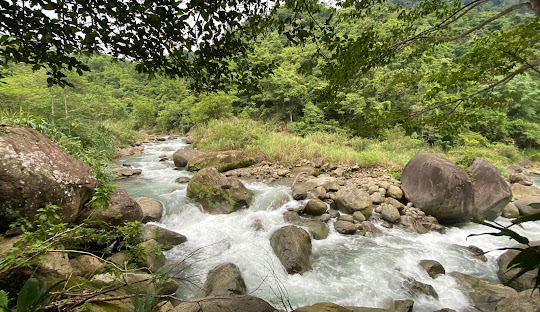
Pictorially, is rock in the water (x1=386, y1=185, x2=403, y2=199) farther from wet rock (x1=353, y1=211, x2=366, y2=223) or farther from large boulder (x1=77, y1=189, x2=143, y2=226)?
large boulder (x1=77, y1=189, x2=143, y2=226)

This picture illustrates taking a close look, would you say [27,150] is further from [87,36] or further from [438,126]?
[438,126]

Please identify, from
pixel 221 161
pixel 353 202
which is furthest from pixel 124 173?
pixel 353 202

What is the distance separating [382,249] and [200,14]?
5.64 meters

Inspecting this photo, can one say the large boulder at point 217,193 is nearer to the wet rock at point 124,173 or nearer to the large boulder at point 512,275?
the wet rock at point 124,173

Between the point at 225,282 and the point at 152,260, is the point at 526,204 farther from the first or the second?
the point at 152,260

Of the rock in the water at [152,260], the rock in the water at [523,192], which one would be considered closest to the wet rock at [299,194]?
the rock in the water at [152,260]

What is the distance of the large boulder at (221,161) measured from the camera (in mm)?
10336

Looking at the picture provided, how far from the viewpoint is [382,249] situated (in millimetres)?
5309

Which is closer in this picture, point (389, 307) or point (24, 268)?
point (24, 268)

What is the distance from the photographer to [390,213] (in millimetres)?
6344

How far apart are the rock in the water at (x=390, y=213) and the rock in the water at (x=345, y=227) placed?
106 centimetres

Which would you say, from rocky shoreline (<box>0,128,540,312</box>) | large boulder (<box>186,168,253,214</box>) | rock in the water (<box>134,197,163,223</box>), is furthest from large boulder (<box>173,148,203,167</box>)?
rock in the water (<box>134,197,163,223</box>)

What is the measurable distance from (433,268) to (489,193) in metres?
3.92

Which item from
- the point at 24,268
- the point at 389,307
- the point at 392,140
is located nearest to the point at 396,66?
the point at 392,140
